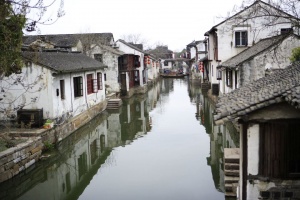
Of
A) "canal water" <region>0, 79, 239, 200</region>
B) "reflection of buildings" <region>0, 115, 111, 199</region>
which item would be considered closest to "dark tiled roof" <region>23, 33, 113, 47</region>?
"canal water" <region>0, 79, 239, 200</region>

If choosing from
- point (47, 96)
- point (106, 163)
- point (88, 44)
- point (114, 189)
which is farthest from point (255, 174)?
point (88, 44)

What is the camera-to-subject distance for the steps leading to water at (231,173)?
32.9ft

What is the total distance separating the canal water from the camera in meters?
11.1

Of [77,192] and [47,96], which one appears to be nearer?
[77,192]

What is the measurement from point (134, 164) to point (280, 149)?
26.0ft

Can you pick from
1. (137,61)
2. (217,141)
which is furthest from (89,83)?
(137,61)

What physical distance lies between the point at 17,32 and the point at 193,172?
8.29 metres

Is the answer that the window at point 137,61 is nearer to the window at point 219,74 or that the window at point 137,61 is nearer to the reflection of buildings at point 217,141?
the window at point 219,74

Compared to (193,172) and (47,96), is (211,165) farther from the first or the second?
(47,96)

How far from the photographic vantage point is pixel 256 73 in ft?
66.6

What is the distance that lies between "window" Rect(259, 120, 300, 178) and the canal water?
12.0 ft

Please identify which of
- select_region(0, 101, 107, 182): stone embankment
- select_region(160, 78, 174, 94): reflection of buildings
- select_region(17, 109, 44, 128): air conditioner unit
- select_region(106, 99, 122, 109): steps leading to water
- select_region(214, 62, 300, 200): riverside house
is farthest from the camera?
select_region(160, 78, 174, 94): reflection of buildings

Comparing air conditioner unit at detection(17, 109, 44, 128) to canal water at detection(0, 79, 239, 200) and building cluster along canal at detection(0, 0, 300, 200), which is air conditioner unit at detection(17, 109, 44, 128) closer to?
building cluster along canal at detection(0, 0, 300, 200)

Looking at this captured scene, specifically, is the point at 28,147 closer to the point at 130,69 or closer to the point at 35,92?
the point at 35,92
